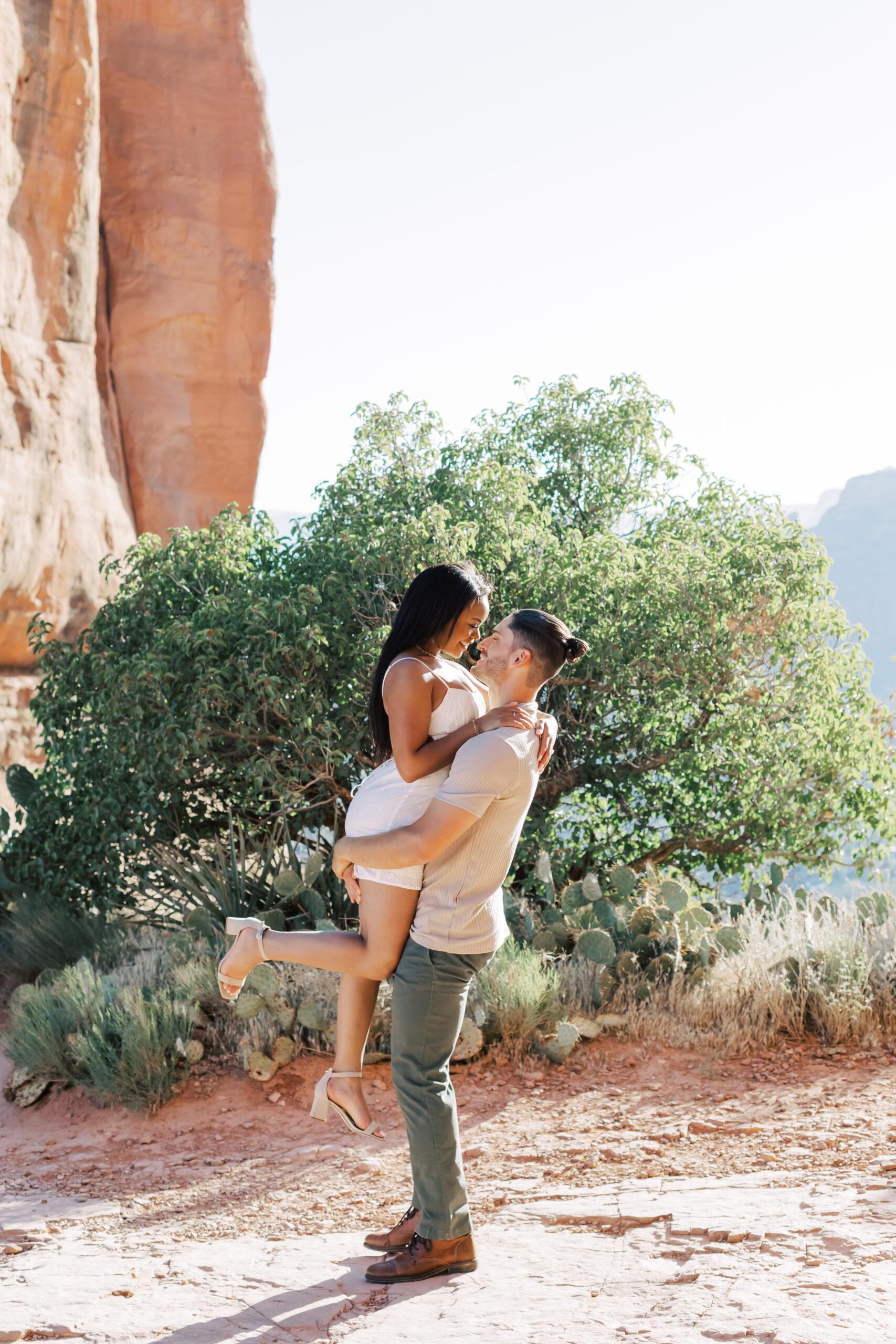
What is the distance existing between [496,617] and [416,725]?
15.7ft

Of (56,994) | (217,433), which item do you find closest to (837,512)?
(217,433)

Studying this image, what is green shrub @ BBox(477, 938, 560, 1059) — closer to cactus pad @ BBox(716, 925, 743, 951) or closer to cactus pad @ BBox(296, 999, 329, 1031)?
cactus pad @ BBox(296, 999, 329, 1031)

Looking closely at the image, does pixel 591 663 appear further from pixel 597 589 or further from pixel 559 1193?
pixel 559 1193

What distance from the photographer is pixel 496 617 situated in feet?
25.7

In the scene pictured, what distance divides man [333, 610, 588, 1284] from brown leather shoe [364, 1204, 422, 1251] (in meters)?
0.14

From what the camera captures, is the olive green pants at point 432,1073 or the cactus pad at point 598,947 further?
the cactus pad at point 598,947

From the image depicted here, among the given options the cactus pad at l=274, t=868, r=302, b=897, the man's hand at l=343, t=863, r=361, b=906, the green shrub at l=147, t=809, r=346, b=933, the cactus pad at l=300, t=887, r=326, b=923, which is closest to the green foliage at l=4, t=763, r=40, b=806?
the green shrub at l=147, t=809, r=346, b=933

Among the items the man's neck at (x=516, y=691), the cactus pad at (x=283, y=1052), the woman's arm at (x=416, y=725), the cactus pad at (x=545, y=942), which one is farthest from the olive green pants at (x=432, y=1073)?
the cactus pad at (x=545, y=942)

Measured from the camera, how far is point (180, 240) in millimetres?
17781

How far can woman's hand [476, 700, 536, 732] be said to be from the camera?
300 centimetres

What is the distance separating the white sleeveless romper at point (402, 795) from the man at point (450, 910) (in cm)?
6

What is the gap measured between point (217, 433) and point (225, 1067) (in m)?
14.2

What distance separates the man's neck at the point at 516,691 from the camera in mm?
3109

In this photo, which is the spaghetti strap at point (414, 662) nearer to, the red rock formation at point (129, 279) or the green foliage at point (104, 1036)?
the green foliage at point (104, 1036)
